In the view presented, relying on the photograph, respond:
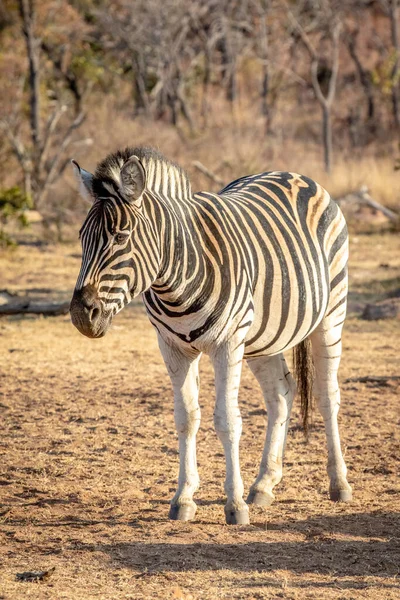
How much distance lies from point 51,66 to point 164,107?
4.41 m

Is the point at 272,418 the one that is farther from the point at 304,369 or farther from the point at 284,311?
the point at 284,311

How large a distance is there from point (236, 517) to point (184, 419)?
21.6 inches

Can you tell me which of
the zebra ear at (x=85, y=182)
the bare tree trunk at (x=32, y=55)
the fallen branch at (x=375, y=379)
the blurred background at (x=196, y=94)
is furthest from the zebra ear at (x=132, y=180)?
the bare tree trunk at (x=32, y=55)

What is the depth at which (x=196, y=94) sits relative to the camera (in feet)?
111

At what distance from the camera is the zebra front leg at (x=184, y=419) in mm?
4609

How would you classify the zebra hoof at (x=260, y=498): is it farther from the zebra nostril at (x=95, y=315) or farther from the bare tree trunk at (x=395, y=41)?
the bare tree trunk at (x=395, y=41)

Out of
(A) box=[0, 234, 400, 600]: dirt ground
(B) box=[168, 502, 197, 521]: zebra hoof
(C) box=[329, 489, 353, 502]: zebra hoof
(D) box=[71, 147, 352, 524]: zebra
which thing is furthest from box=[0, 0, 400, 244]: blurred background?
(B) box=[168, 502, 197, 521]: zebra hoof

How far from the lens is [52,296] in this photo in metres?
11.4

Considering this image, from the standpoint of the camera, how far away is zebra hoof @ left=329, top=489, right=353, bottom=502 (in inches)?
196

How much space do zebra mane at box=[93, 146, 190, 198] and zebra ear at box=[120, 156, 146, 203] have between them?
0.14 feet

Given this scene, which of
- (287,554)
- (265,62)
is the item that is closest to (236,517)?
(287,554)

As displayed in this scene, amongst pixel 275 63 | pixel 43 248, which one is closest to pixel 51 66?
pixel 275 63

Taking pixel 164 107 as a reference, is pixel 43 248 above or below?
below

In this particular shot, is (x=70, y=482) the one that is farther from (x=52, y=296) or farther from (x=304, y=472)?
(x=52, y=296)
